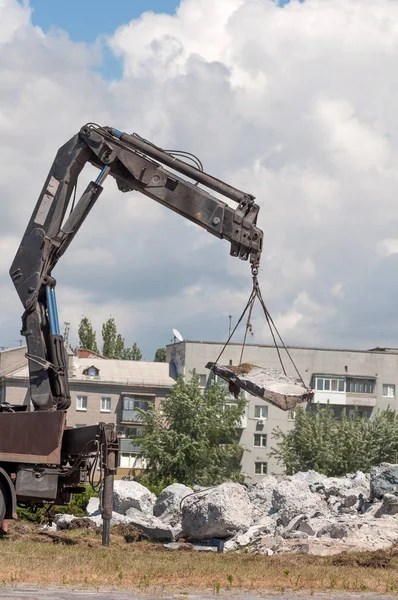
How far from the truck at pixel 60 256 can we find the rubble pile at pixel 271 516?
3077 mm

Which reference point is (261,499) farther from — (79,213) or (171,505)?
(79,213)

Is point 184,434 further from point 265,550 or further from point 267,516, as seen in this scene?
point 265,550

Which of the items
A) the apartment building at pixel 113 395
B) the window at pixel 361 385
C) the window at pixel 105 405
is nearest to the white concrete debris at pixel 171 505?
the apartment building at pixel 113 395

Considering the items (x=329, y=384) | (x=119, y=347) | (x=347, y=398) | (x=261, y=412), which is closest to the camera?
(x=261, y=412)

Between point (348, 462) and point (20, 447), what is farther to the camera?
point (348, 462)

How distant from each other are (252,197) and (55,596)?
9449 millimetres

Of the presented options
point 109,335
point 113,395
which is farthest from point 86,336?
point 113,395

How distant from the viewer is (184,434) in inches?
2376

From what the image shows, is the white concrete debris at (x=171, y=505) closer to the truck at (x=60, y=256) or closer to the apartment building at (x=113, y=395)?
the truck at (x=60, y=256)

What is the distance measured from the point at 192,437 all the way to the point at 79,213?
42933 millimetres

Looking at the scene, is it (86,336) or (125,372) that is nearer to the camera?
(125,372)

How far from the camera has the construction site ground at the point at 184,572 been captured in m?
12.7

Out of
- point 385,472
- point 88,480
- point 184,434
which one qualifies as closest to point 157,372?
point 184,434

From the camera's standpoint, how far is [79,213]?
19359 millimetres
